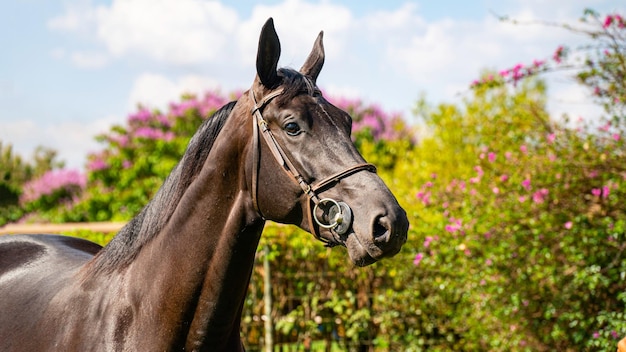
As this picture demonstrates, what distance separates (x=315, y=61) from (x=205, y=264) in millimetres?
943

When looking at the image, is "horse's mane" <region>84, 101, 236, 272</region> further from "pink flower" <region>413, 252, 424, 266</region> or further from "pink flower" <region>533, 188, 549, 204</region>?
"pink flower" <region>413, 252, 424, 266</region>

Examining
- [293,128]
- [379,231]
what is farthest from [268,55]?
[379,231]

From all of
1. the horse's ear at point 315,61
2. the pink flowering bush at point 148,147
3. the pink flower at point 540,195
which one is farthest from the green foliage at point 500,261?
the pink flowering bush at point 148,147

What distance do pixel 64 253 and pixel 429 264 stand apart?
334 centimetres

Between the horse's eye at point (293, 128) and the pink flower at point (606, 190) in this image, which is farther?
the pink flower at point (606, 190)

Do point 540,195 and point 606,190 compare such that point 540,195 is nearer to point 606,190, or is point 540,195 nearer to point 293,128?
point 606,190

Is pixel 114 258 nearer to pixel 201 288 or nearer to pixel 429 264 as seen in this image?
pixel 201 288

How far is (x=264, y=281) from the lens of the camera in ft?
21.0

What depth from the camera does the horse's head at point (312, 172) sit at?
222 centimetres

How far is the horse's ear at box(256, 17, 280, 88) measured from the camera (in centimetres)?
246

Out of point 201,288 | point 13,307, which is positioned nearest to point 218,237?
point 201,288

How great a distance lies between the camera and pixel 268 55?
2.51m

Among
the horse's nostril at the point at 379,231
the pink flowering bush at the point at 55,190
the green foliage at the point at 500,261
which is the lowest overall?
the green foliage at the point at 500,261

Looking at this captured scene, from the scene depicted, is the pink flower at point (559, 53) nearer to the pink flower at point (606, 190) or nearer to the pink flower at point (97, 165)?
the pink flower at point (606, 190)
